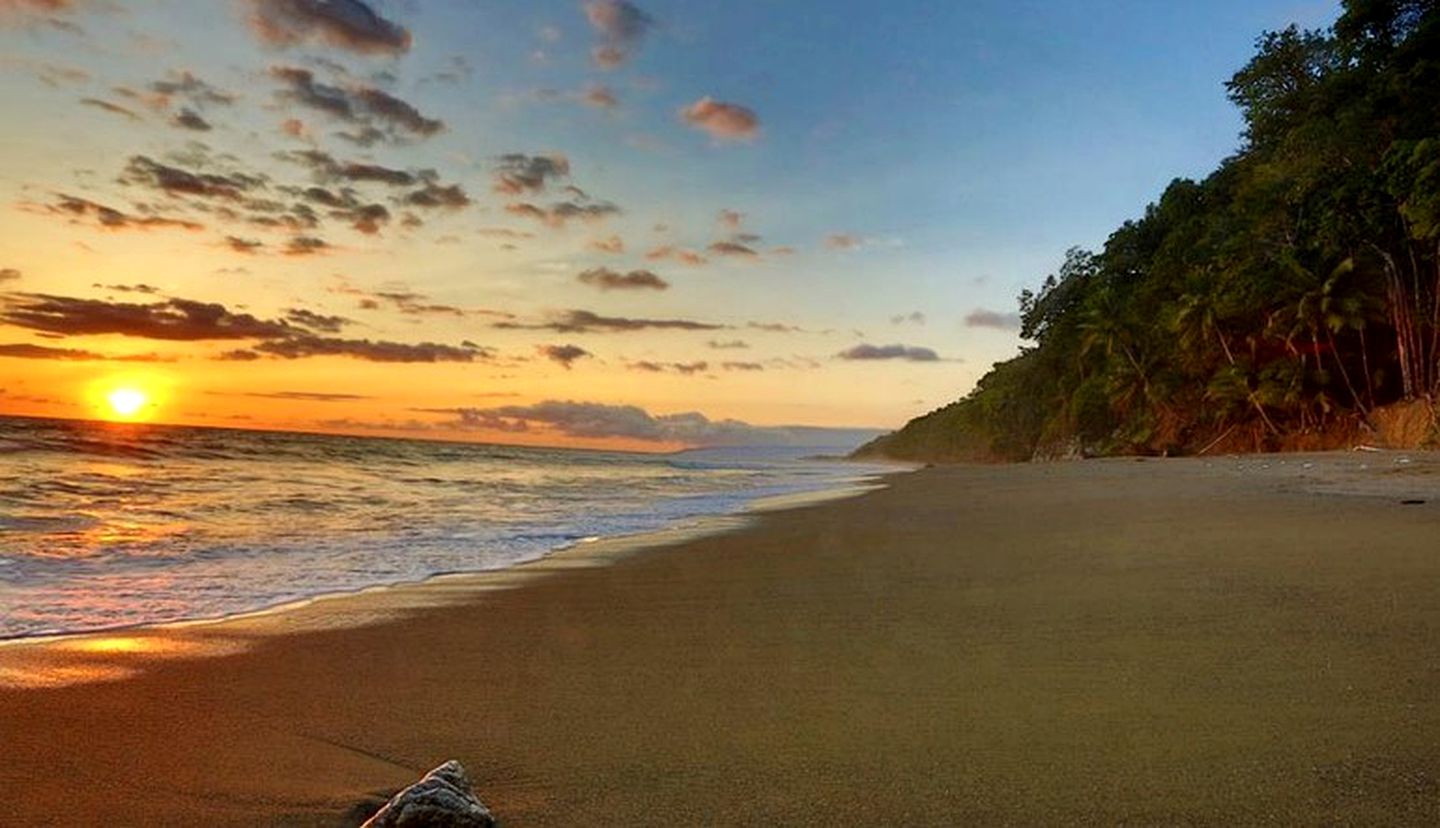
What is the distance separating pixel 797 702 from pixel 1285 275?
1316 inches

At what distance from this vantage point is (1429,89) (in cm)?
2253

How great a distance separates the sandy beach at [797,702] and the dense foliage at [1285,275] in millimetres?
21865

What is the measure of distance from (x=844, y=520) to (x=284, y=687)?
337 inches

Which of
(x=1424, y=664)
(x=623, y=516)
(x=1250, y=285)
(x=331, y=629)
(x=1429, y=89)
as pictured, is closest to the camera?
(x=1424, y=664)

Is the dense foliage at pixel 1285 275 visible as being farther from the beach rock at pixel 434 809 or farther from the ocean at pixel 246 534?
the beach rock at pixel 434 809

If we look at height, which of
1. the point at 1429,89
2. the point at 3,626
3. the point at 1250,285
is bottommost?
the point at 3,626

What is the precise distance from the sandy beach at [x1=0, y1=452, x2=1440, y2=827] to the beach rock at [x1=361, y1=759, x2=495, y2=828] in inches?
6.9

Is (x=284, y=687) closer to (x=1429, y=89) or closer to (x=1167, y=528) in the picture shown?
(x=1167, y=528)

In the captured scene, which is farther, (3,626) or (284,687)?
(3,626)

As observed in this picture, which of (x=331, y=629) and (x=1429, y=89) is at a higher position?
(x=1429, y=89)

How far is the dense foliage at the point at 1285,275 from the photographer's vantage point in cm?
2353

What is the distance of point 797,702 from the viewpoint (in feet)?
10.1

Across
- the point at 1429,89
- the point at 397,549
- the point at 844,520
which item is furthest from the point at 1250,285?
the point at 397,549

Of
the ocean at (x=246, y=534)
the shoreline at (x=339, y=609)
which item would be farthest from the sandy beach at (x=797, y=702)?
the ocean at (x=246, y=534)
